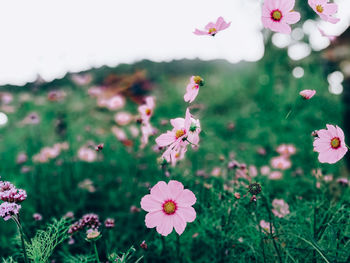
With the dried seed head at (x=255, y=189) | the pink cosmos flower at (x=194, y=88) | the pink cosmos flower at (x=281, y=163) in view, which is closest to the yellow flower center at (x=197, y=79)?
the pink cosmos flower at (x=194, y=88)

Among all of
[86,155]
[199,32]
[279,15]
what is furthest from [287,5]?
[86,155]

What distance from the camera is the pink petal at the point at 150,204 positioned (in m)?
0.76

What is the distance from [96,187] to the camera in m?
2.09

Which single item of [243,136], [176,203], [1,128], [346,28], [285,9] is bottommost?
[243,136]

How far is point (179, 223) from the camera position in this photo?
74cm

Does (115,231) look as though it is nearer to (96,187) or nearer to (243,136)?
(96,187)

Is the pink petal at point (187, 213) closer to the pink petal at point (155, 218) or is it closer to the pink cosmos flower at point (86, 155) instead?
the pink petal at point (155, 218)

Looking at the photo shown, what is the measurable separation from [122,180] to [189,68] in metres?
5.98

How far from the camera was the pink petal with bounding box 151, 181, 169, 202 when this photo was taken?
0.75m

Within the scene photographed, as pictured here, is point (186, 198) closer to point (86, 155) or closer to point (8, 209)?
point (8, 209)

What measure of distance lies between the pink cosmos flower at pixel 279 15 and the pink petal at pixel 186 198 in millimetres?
488

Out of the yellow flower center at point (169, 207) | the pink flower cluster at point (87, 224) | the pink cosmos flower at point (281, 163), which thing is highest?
the yellow flower center at point (169, 207)

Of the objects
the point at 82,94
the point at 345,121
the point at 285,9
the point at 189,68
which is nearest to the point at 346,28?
the point at 345,121

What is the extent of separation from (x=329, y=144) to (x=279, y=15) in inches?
15.0
